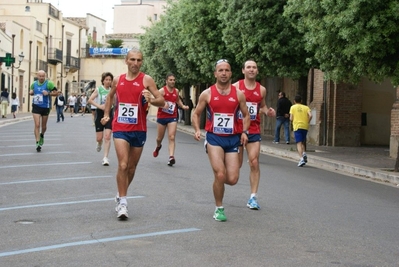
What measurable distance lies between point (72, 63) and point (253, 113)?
3339 inches

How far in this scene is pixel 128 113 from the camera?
10.2 metres

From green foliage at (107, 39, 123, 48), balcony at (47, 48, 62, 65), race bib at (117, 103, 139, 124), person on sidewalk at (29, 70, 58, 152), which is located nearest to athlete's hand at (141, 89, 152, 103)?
race bib at (117, 103, 139, 124)

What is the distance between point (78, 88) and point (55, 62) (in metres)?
6.33

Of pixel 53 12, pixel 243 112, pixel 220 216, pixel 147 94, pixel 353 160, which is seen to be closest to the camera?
pixel 220 216

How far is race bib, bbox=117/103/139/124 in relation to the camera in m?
10.1

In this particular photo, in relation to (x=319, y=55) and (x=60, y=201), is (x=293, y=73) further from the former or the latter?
(x=60, y=201)

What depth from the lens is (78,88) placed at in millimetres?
94438

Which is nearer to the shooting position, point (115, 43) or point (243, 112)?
point (243, 112)

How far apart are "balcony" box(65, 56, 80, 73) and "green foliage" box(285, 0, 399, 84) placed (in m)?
76.3

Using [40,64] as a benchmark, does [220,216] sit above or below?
below

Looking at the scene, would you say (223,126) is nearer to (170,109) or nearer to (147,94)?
(147,94)

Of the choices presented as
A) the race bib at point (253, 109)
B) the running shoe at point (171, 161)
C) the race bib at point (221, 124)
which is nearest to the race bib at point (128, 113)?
the race bib at point (221, 124)

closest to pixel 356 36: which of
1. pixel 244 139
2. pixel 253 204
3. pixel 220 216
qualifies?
pixel 253 204

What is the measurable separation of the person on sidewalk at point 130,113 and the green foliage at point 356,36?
25.9 feet
